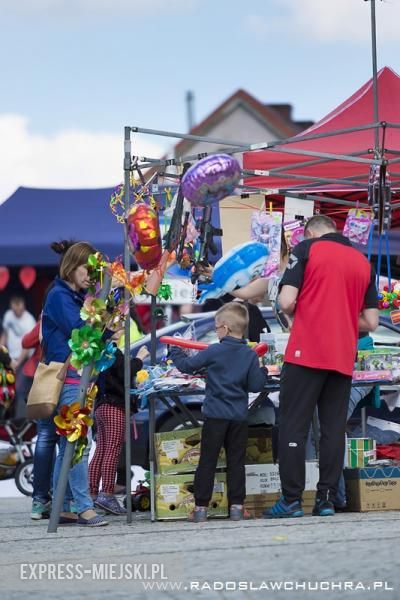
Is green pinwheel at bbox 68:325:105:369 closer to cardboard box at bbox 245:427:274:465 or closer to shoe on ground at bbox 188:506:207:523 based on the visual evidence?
shoe on ground at bbox 188:506:207:523

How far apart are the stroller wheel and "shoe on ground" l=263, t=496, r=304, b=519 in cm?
464

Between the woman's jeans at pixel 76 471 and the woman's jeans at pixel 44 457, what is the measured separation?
0.37 m

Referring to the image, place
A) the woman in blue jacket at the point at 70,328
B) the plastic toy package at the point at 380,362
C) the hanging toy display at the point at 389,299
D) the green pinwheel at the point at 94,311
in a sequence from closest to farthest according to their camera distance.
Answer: the green pinwheel at the point at 94,311 → the woman in blue jacket at the point at 70,328 → the plastic toy package at the point at 380,362 → the hanging toy display at the point at 389,299

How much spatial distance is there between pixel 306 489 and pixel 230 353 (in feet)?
3.82

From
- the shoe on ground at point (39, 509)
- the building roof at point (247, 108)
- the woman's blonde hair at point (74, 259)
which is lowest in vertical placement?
the shoe on ground at point (39, 509)

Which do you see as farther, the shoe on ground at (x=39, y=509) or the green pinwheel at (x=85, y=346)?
the shoe on ground at (x=39, y=509)

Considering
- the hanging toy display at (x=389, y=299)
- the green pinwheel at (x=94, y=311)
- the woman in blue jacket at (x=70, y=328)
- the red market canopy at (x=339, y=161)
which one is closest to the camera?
the green pinwheel at (x=94, y=311)

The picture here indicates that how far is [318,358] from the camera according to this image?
838 cm

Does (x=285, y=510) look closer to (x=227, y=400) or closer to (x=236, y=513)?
(x=236, y=513)

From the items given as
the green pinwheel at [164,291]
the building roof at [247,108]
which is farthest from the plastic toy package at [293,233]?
the building roof at [247,108]

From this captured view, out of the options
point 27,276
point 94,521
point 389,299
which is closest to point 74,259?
point 94,521

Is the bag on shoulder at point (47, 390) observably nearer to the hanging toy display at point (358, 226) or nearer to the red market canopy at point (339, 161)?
the red market canopy at point (339, 161)

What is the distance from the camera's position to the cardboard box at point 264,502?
357 inches

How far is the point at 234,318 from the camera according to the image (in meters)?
8.76
